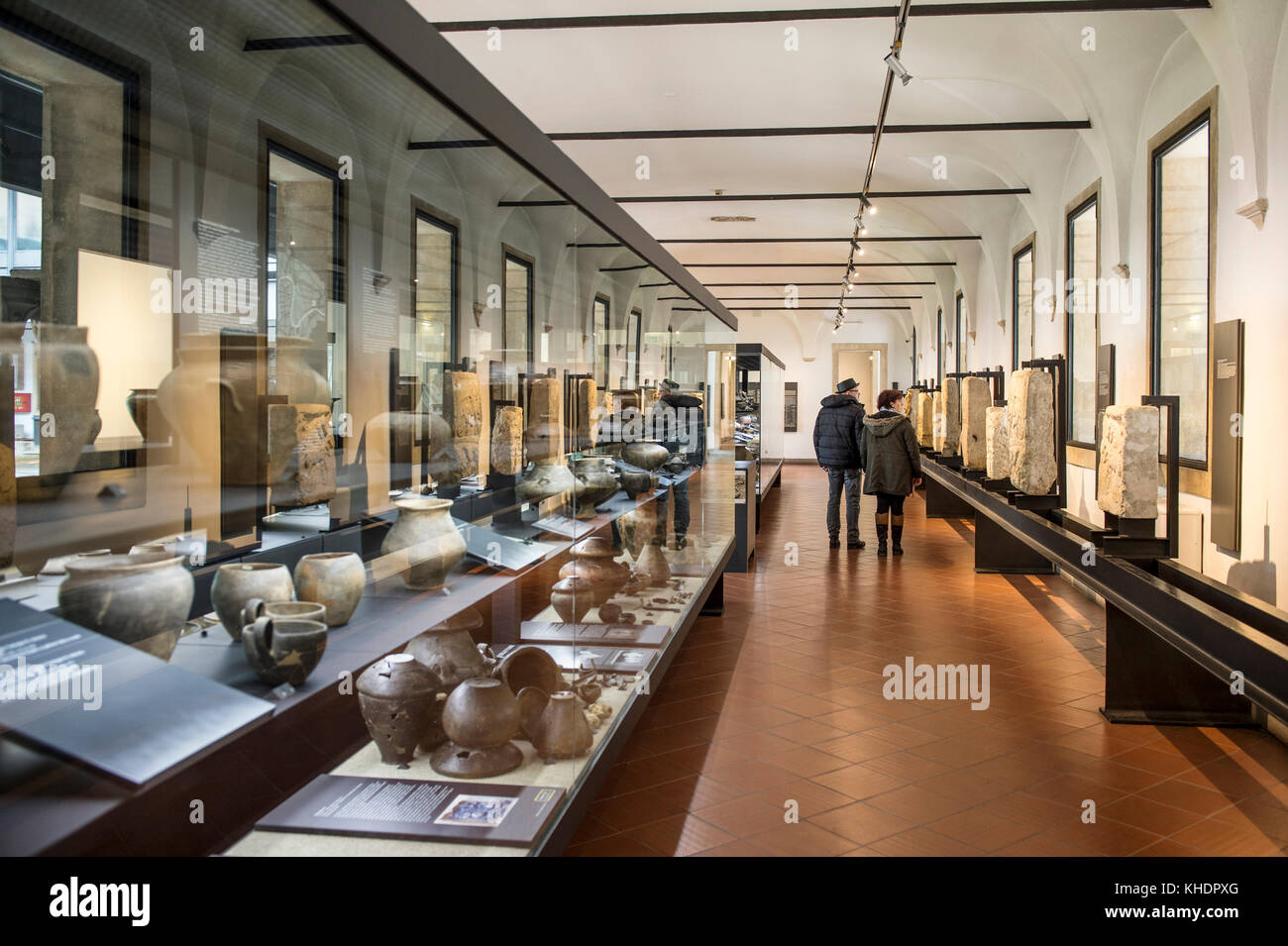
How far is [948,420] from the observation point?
38.9ft

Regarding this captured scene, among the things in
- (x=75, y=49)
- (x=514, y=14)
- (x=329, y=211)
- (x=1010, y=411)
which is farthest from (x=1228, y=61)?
(x=75, y=49)

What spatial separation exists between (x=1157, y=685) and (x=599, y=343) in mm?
3522

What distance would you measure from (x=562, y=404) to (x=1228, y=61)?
16.3 ft

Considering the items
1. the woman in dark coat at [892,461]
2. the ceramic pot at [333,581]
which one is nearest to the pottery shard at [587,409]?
the ceramic pot at [333,581]

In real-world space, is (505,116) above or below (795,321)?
below

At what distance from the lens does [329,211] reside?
1.96 meters

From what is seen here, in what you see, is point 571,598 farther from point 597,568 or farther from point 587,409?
point 587,409

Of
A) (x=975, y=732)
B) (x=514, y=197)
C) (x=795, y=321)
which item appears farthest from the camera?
(x=795, y=321)

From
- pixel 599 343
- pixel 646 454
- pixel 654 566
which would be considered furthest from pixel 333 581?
pixel 646 454

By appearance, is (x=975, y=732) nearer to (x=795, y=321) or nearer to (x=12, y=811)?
(x=12, y=811)

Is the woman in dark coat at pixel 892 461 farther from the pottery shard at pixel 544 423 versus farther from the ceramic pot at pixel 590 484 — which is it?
the pottery shard at pixel 544 423

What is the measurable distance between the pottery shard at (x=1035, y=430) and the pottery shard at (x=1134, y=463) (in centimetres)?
150

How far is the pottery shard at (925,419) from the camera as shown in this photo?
49.2 feet

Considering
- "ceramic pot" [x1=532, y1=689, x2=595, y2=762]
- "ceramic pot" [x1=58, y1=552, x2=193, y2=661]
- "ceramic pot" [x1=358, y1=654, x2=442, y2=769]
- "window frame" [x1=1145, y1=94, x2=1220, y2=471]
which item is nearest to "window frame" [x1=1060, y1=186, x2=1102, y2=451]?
"window frame" [x1=1145, y1=94, x2=1220, y2=471]
